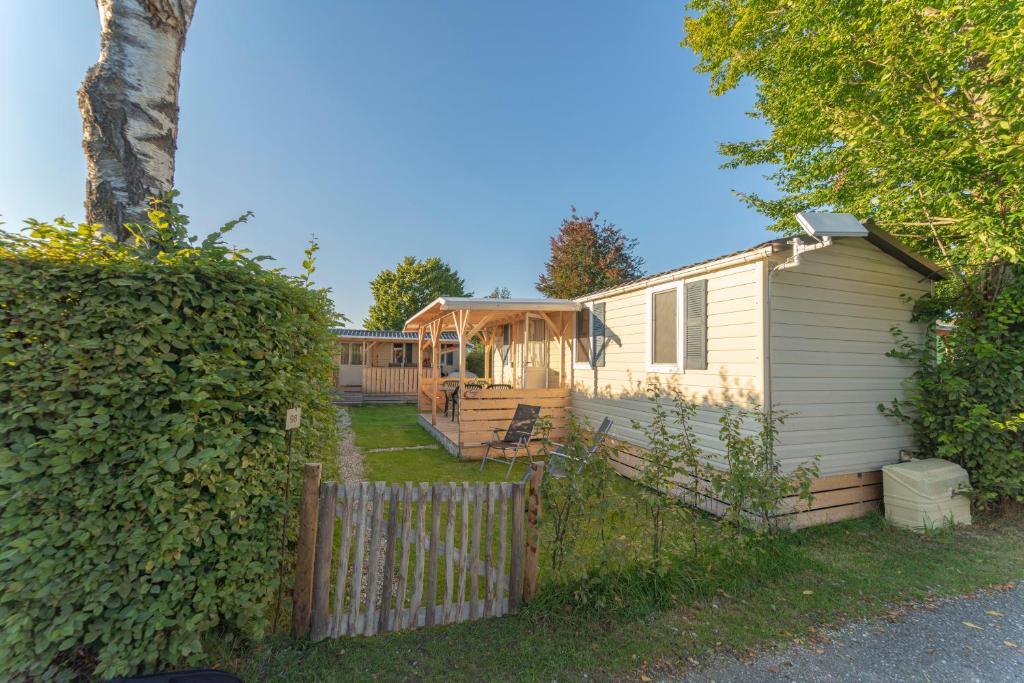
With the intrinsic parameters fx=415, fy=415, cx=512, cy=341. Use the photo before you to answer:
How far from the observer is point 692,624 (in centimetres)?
295

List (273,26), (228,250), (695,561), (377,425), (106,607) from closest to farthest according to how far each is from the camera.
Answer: (106,607), (228,250), (695,561), (273,26), (377,425)

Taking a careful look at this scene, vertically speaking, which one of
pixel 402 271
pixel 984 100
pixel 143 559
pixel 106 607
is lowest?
pixel 106 607

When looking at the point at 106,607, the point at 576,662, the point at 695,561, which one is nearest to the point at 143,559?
the point at 106,607

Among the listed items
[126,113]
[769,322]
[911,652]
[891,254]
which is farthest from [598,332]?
[126,113]

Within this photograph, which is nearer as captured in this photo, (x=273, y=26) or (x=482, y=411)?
(x=273, y=26)

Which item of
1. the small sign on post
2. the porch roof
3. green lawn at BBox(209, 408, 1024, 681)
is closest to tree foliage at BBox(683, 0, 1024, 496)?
green lawn at BBox(209, 408, 1024, 681)

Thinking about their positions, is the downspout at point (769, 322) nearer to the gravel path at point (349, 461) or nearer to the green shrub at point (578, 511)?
the green shrub at point (578, 511)

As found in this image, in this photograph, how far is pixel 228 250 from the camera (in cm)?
235

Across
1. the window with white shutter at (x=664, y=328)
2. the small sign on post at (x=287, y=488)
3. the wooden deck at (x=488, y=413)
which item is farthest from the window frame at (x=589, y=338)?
the small sign on post at (x=287, y=488)

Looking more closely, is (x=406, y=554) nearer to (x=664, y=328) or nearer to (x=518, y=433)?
(x=518, y=433)

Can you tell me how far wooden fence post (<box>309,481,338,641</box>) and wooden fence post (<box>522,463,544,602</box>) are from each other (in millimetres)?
1325

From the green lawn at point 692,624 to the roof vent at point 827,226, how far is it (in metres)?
3.19

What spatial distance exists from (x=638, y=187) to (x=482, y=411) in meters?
15.0

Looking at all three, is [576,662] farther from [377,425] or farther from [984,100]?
[377,425]
